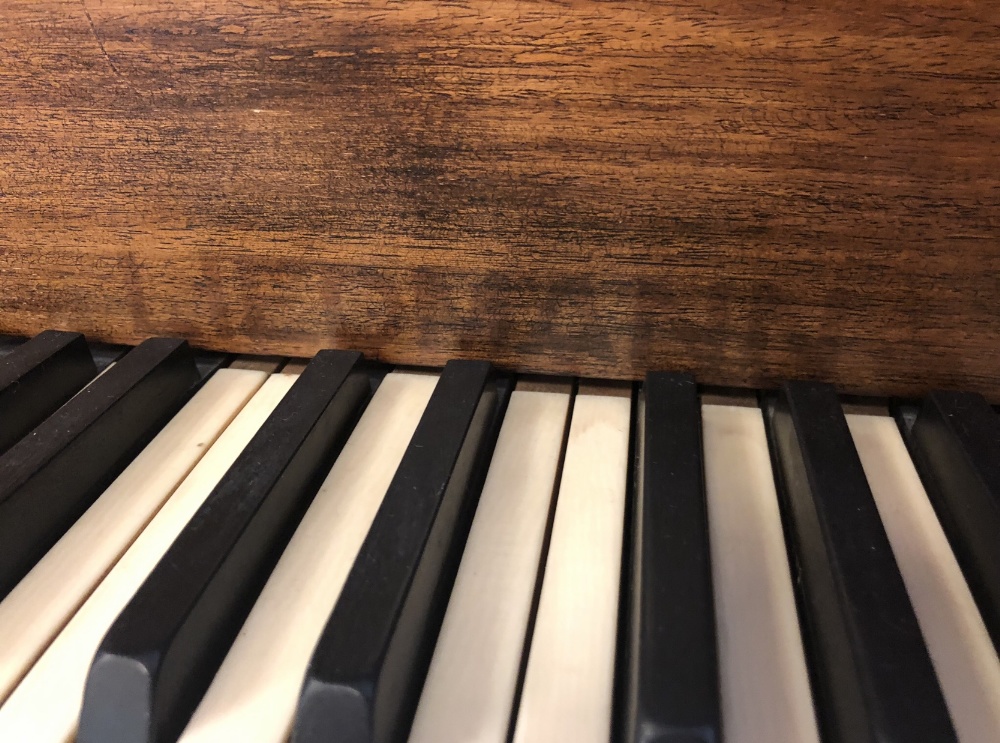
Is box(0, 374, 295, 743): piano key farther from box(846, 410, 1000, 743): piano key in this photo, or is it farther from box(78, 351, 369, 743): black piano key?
box(846, 410, 1000, 743): piano key

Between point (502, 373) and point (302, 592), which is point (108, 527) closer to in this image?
point (302, 592)

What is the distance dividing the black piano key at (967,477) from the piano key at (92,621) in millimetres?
604

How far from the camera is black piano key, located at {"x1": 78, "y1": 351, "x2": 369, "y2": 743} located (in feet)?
1.62

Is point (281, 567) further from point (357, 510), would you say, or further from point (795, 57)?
point (795, 57)

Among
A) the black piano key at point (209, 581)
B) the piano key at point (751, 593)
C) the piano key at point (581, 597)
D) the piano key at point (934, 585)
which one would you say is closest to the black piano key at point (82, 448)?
the black piano key at point (209, 581)

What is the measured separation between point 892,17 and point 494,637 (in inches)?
20.6

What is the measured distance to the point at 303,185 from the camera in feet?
2.36

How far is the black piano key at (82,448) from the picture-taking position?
2.04 ft

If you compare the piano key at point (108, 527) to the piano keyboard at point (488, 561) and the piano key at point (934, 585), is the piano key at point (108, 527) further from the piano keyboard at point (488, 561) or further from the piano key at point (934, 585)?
the piano key at point (934, 585)

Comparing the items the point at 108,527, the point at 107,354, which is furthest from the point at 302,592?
the point at 107,354

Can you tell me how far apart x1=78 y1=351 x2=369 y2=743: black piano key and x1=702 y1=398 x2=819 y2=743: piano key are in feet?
1.12

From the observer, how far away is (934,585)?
0.57m

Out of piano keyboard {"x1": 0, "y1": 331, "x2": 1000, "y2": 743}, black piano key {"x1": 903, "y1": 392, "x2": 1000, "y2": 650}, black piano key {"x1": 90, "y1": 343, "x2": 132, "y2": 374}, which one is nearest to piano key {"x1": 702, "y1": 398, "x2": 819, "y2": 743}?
piano keyboard {"x1": 0, "y1": 331, "x2": 1000, "y2": 743}

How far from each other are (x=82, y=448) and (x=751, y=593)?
57cm
